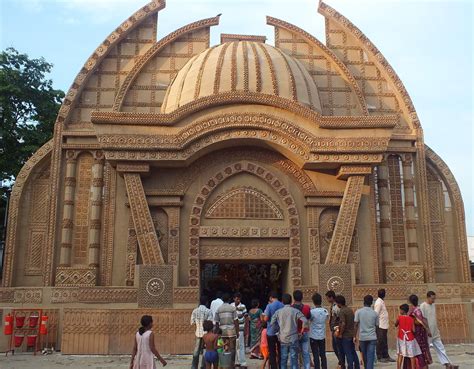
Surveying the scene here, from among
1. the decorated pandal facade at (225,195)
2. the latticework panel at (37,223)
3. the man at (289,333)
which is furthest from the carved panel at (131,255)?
the man at (289,333)

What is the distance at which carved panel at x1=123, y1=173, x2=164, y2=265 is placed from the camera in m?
12.3

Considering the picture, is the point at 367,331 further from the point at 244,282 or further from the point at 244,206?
the point at 244,282

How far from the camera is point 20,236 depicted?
1336 centimetres

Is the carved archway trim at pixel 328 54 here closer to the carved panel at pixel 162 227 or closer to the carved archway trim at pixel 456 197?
the carved archway trim at pixel 456 197

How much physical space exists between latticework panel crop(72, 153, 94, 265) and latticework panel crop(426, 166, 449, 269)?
985cm

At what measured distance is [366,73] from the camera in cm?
1564

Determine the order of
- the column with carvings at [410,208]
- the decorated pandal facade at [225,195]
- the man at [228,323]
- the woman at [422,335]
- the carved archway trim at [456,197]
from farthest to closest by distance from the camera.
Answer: the carved archway trim at [456,197]
the column with carvings at [410,208]
the decorated pandal facade at [225,195]
the man at [228,323]
the woman at [422,335]

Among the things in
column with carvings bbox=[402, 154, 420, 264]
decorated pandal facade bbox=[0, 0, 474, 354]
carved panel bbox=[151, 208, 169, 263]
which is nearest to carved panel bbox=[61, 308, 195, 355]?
decorated pandal facade bbox=[0, 0, 474, 354]

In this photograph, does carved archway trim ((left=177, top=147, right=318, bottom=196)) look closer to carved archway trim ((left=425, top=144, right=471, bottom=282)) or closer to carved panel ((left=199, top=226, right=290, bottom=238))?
carved panel ((left=199, top=226, right=290, bottom=238))

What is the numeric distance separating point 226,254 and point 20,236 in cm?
564

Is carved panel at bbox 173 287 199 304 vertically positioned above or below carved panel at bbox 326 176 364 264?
below

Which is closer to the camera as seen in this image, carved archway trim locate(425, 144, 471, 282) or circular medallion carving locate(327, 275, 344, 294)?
circular medallion carving locate(327, 275, 344, 294)

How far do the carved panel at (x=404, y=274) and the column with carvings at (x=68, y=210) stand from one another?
8656 millimetres

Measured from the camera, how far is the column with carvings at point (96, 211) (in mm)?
13125
